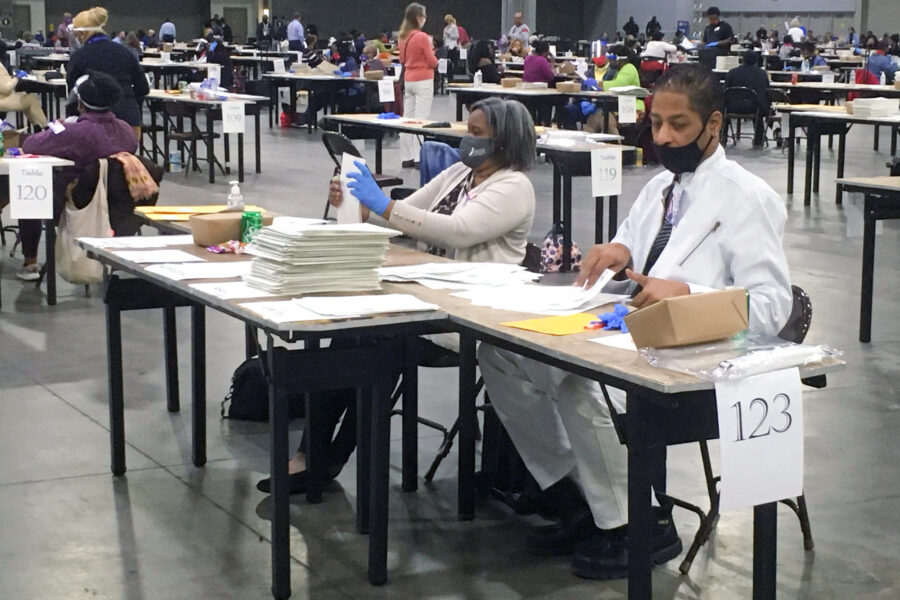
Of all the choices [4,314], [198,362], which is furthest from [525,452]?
[4,314]

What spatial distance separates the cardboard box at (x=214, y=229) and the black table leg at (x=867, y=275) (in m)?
3.15

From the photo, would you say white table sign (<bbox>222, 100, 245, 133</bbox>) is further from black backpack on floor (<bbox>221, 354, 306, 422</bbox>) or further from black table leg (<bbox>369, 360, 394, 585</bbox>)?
black table leg (<bbox>369, 360, 394, 585</bbox>)

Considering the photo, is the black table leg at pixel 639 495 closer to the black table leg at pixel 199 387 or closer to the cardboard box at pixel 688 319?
the cardboard box at pixel 688 319

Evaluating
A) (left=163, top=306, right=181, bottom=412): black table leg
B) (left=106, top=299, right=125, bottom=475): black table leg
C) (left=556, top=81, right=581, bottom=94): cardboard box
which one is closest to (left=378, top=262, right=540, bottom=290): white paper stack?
(left=106, top=299, right=125, bottom=475): black table leg

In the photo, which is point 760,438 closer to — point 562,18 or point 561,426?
point 561,426

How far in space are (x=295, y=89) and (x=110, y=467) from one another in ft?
45.3

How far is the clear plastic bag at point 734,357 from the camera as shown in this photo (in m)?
2.44

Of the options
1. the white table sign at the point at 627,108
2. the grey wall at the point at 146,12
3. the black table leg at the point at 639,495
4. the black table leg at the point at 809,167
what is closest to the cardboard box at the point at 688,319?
the black table leg at the point at 639,495

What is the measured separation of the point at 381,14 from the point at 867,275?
111 ft

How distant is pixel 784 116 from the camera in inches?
792

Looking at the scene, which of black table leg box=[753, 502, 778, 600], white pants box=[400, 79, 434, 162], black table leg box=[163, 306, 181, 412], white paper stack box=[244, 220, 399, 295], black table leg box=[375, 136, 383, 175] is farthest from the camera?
white pants box=[400, 79, 434, 162]

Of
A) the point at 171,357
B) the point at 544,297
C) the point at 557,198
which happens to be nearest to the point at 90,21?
the point at 557,198

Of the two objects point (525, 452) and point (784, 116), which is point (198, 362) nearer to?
point (525, 452)

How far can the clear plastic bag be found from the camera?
7.99 ft
